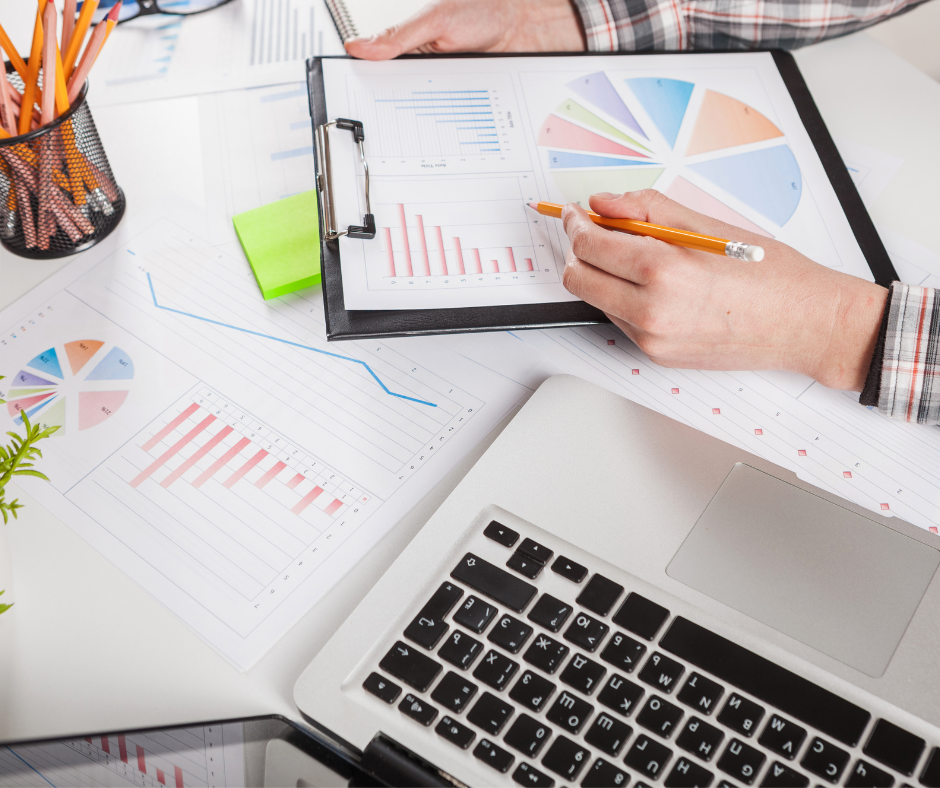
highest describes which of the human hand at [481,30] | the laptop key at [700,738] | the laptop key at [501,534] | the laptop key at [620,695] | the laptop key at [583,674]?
the human hand at [481,30]

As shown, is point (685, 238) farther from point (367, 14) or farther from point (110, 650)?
point (367, 14)

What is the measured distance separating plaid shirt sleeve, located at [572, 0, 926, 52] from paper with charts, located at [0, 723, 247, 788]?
821 millimetres

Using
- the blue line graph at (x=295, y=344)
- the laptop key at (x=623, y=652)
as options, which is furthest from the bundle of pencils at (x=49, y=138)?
the laptop key at (x=623, y=652)

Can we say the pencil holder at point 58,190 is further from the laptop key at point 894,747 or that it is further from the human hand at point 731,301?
the laptop key at point 894,747

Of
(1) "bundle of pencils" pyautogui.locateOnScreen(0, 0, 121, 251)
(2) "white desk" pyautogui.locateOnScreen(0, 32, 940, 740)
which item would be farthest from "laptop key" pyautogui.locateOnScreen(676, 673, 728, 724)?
(1) "bundle of pencils" pyautogui.locateOnScreen(0, 0, 121, 251)

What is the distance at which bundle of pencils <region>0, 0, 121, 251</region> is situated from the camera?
1.98 ft

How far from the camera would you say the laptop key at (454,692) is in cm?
42

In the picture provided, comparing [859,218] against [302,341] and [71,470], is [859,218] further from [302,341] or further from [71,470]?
[71,470]

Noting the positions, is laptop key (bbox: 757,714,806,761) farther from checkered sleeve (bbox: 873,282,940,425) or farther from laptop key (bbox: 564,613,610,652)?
checkered sleeve (bbox: 873,282,940,425)

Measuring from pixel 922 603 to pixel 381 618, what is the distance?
34 centimetres

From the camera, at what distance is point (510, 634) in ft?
1.45

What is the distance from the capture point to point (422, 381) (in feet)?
2.00

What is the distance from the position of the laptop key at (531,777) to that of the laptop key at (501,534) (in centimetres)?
13

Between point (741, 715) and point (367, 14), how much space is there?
0.90m
